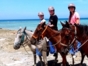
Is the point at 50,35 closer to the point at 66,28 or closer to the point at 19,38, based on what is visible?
the point at 66,28

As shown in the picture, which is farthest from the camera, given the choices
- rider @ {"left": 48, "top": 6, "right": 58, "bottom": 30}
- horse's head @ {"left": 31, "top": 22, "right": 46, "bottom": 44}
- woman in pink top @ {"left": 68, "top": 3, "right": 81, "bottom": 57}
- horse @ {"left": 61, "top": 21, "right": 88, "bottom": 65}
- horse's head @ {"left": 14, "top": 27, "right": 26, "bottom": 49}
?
horse's head @ {"left": 14, "top": 27, "right": 26, "bottom": 49}

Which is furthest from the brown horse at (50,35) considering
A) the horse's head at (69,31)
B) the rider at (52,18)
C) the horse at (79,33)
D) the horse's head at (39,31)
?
the horse at (79,33)

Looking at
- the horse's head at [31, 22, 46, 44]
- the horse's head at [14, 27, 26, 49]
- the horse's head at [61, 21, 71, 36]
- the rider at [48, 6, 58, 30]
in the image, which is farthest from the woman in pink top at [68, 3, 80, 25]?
the horse's head at [14, 27, 26, 49]

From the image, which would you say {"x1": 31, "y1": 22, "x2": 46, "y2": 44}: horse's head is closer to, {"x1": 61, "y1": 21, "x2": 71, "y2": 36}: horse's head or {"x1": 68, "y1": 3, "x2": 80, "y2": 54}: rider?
{"x1": 61, "y1": 21, "x2": 71, "y2": 36}: horse's head

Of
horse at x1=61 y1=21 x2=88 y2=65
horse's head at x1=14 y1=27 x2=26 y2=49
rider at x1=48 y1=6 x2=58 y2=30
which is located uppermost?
rider at x1=48 y1=6 x2=58 y2=30

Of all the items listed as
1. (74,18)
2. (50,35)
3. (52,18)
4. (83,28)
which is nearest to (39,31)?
(50,35)

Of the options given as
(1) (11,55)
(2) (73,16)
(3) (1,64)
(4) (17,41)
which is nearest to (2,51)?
(1) (11,55)

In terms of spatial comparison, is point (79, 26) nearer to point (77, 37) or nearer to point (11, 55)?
point (77, 37)

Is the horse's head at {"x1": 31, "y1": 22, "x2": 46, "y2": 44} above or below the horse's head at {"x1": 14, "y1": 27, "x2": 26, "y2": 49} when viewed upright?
above

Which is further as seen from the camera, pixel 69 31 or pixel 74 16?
pixel 74 16

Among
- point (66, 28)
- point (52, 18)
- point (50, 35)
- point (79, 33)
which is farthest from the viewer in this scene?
point (52, 18)

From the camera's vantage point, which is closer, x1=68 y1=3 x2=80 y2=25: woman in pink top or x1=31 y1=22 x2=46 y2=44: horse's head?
x1=31 y1=22 x2=46 y2=44: horse's head

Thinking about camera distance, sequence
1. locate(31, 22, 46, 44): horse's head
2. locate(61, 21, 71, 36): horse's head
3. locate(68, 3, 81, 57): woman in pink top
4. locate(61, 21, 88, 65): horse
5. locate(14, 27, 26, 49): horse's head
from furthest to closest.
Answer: locate(14, 27, 26, 49): horse's head → locate(68, 3, 81, 57): woman in pink top → locate(31, 22, 46, 44): horse's head → locate(61, 21, 71, 36): horse's head → locate(61, 21, 88, 65): horse

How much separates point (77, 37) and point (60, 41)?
0.98m
